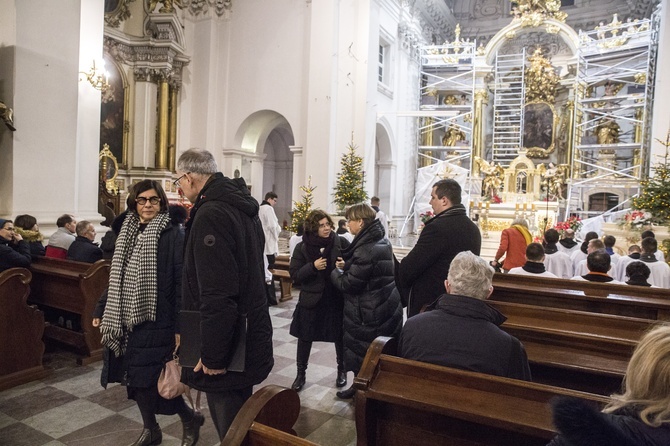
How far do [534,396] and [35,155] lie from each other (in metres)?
6.71

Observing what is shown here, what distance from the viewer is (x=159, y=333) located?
300 centimetres

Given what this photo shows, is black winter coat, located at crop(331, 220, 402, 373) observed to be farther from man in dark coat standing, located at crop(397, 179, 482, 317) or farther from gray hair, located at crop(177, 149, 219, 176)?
gray hair, located at crop(177, 149, 219, 176)

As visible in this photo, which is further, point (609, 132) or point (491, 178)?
point (491, 178)

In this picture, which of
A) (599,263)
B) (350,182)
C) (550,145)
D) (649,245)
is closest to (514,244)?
(649,245)

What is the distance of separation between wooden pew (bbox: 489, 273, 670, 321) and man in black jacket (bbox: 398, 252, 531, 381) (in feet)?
6.18

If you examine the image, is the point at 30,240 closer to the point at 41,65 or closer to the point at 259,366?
the point at 41,65

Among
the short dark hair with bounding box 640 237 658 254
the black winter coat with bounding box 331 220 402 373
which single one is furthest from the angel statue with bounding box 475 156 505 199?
the black winter coat with bounding box 331 220 402 373

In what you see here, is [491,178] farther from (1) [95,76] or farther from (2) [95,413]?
(2) [95,413]

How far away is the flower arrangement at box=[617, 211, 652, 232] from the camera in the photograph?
967 centimetres

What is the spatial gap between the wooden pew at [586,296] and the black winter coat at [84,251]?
4.08 m

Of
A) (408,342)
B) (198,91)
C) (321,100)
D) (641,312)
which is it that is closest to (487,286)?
(408,342)

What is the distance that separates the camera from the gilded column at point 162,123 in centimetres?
1358

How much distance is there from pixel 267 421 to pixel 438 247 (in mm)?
2248

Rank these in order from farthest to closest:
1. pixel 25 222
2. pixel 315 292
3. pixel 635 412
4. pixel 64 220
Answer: pixel 64 220
pixel 25 222
pixel 315 292
pixel 635 412
